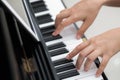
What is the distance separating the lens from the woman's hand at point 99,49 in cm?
96

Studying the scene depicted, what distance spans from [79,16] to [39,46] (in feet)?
0.71

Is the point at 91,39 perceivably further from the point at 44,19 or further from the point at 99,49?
the point at 44,19

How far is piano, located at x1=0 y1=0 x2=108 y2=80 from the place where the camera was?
2.48 feet

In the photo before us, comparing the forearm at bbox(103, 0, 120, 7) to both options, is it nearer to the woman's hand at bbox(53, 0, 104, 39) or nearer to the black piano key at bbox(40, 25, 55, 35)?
the woman's hand at bbox(53, 0, 104, 39)

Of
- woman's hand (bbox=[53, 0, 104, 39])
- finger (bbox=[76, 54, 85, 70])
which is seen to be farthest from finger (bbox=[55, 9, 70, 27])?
finger (bbox=[76, 54, 85, 70])

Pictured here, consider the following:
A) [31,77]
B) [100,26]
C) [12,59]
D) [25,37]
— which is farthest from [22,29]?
[100,26]

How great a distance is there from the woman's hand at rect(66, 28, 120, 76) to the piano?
0.10 feet

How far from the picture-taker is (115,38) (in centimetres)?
105

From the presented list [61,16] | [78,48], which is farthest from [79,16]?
[78,48]

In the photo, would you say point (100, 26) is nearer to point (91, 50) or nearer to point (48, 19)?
point (48, 19)

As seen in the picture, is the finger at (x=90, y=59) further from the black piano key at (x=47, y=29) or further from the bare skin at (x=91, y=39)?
the black piano key at (x=47, y=29)

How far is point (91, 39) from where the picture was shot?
40.4 inches

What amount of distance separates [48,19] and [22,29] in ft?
1.10

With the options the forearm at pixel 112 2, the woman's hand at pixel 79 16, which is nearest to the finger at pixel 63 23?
the woman's hand at pixel 79 16
